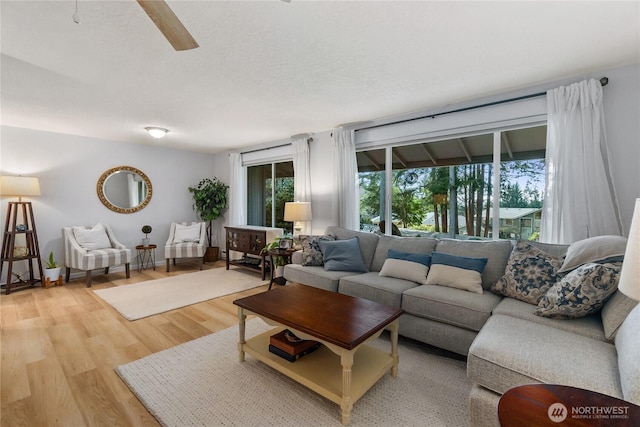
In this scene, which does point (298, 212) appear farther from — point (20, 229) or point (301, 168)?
point (20, 229)

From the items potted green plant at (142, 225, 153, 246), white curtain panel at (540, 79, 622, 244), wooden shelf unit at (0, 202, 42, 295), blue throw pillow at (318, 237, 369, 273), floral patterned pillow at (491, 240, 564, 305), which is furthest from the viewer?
potted green plant at (142, 225, 153, 246)

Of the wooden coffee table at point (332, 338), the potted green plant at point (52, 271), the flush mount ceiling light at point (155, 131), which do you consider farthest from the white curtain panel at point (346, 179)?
the potted green plant at point (52, 271)

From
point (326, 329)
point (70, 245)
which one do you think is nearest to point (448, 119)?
point (326, 329)

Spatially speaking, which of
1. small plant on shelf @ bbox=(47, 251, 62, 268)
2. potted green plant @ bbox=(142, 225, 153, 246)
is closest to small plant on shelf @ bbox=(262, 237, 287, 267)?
potted green plant @ bbox=(142, 225, 153, 246)

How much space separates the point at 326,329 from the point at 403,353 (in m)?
0.99

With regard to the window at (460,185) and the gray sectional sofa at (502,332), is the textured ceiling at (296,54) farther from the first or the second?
the gray sectional sofa at (502,332)

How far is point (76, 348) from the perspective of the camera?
7.73 feet

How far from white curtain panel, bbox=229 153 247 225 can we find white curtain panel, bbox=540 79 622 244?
15.8 feet

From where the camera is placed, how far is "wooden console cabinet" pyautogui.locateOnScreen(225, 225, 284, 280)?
4664 mm

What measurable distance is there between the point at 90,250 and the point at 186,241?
1.40 metres

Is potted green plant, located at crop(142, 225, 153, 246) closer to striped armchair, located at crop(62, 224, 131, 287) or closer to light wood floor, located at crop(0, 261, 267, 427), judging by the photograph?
striped armchair, located at crop(62, 224, 131, 287)

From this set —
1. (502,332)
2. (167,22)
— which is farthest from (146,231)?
(502,332)

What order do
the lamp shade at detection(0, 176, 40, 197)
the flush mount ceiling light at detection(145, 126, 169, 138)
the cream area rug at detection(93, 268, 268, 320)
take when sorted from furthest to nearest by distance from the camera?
the flush mount ceiling light at detection(145, 126, 169, 138)
the lamp shade at detection(0, 176, 40, 197)
the cream area rug at detection(93, 268, 268, 320)

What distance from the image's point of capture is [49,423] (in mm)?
1563
